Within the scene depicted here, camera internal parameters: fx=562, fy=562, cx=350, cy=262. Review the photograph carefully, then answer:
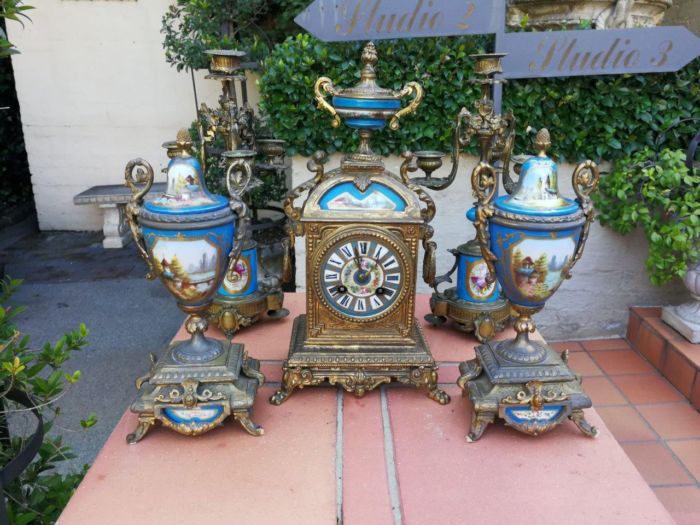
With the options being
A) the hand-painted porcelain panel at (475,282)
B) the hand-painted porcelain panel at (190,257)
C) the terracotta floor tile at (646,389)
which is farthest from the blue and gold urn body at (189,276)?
the terracotta floor tile at (646,389)

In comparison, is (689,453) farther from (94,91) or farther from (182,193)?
(94,91)

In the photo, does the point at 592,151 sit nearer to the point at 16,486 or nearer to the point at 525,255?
the point at 525,255

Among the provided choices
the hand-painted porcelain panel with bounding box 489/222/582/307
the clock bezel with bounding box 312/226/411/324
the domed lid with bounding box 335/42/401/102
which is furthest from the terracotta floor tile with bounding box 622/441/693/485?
the domed lid with bounding box 335/42/401/102

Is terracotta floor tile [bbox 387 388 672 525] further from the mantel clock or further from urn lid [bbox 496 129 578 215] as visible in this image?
urn lid [bbox 496 129 578 215]

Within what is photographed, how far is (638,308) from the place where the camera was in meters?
3.29

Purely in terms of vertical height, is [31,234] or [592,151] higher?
[592,151]

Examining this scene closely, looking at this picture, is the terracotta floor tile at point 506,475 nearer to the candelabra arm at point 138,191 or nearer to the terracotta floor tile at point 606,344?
the candelabra arm at point 138,191

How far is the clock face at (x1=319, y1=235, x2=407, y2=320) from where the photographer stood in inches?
61.7

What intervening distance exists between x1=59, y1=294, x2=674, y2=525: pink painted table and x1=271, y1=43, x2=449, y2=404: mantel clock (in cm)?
11

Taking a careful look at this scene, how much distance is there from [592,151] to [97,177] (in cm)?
425

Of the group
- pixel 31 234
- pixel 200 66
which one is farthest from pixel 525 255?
pixel 31 234

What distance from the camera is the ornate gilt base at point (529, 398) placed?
1.47 meters

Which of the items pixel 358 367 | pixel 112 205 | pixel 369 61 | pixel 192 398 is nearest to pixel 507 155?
pixel 369 61

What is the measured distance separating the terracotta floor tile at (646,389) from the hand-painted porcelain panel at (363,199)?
1926mm
